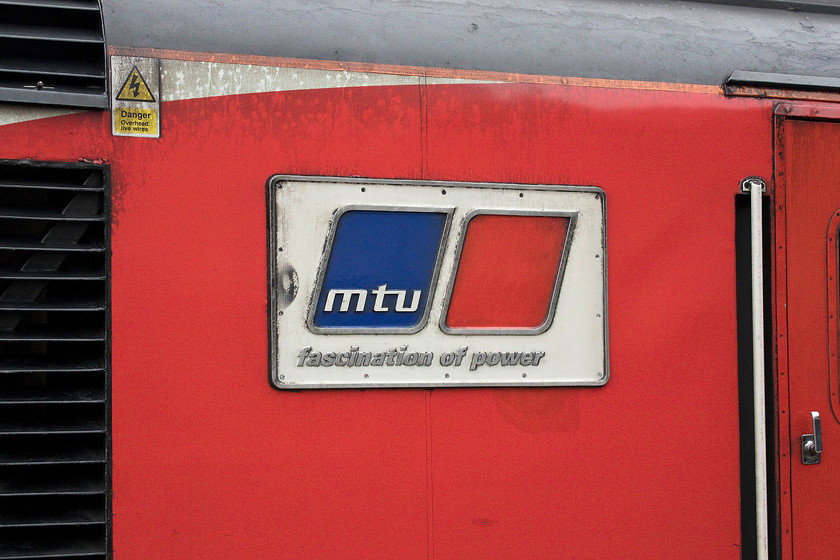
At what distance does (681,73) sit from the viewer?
2793 millimetres

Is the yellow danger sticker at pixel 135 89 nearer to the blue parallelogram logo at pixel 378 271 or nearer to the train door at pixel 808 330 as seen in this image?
the blue parallelogram logo at pixel 378 271

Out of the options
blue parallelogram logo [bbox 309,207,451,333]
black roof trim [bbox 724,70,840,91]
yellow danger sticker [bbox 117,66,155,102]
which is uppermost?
black roof trim [bbox 724,70,840,91]

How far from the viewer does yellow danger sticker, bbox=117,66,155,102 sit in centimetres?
234

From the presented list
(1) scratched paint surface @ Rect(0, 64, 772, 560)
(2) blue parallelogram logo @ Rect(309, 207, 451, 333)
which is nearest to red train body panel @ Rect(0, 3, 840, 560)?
(1) scratched paint surface @ Rect(0, 64, 772, 560)

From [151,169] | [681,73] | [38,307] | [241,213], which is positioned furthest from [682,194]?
[38,307]

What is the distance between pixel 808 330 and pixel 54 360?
2.35 metres

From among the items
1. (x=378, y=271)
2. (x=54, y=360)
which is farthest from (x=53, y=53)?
(x=378, y=271)

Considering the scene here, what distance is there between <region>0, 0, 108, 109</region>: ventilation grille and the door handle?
2390mm

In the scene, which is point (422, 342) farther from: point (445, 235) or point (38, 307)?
point (38, 307)

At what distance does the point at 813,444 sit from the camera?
2812 millimetres

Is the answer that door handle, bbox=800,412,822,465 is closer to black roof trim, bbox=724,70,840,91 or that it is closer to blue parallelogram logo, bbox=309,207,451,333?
black roof trim, bbox=724,70,840,91

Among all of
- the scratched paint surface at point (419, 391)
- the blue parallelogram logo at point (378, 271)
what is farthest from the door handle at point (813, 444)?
the blue parallelogram logo at point (378, 271)

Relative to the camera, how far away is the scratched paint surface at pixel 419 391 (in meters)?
2.34

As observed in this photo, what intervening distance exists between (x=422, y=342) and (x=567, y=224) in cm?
59
